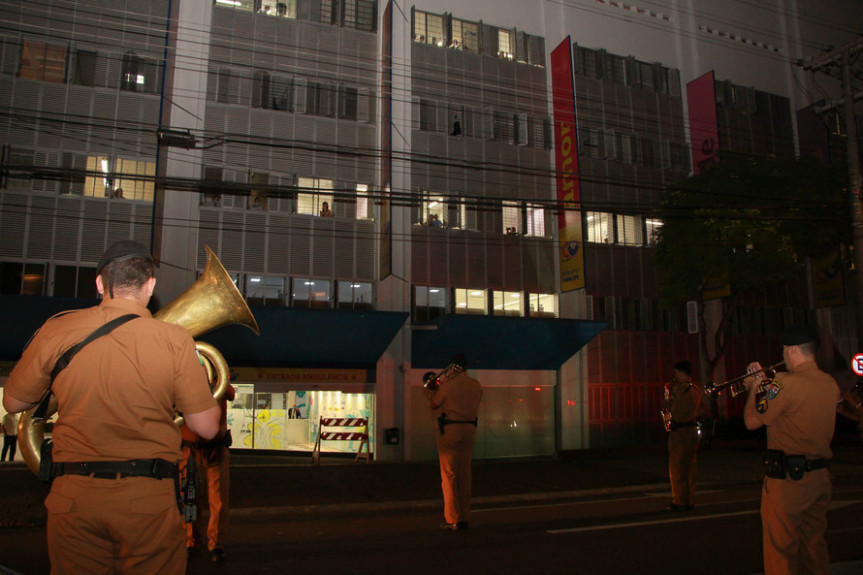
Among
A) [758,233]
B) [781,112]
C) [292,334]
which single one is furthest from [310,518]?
[781,112]

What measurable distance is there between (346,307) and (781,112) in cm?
2220

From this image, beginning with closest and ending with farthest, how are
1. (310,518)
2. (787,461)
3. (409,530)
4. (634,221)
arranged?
1. (787,461)
2. (409,530)
3. (310,518)
4. (634,221)

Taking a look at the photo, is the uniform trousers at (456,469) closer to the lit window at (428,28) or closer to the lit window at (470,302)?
the lit window at (470,302)

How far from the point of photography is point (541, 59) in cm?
2473

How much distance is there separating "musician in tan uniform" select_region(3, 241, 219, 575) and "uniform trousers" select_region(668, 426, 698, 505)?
833cm

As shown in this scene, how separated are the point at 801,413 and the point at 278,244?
56.4ft

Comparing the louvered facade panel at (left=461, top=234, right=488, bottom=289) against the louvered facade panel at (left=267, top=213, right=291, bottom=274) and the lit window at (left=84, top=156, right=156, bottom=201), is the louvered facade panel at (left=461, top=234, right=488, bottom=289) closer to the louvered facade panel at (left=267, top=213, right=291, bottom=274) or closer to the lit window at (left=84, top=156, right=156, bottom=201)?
the louvered facade panel at (left=267, top=213, right=291, bottom=274)

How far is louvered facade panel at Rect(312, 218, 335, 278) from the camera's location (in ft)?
67.4

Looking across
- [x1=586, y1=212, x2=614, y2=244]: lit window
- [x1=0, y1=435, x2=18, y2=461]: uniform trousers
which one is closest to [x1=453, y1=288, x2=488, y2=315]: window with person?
[x1=586, y1=212, x2=614, y2=244]: lit window

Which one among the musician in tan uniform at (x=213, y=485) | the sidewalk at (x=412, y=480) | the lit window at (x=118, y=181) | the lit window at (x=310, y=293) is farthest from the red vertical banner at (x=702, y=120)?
the musician in tan uniform at (x=213, y=485)

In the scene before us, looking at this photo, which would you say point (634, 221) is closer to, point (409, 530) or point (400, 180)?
point (400, 180)

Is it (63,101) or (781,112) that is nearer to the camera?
(63,101)

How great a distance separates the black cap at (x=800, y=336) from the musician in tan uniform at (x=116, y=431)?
4207 millimetres

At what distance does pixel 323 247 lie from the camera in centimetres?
2067
